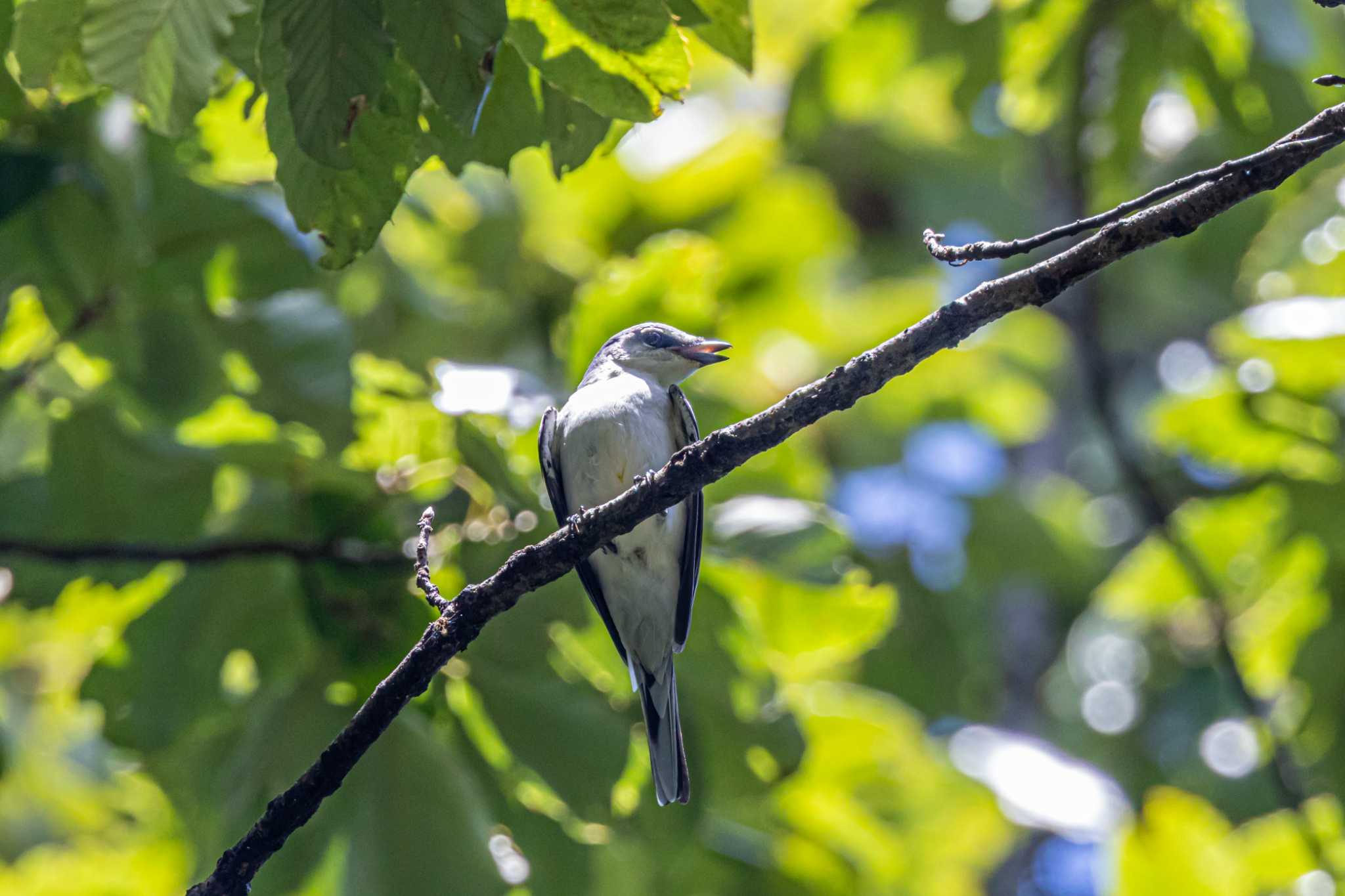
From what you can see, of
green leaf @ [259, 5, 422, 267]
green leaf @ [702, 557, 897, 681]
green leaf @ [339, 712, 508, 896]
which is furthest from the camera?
green leaf @ [702, 557, 897, 681]

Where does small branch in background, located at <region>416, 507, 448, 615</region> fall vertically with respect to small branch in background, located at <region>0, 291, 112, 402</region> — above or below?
below

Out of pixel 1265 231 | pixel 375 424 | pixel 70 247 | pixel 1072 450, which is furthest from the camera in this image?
pixel 1072 450

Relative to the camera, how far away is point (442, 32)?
6.90 feet

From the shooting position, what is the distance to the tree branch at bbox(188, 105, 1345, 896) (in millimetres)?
2078

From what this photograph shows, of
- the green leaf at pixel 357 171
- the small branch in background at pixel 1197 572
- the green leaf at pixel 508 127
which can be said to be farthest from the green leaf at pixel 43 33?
the small branch in background at pixel 1197 572

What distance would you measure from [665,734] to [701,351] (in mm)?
1347

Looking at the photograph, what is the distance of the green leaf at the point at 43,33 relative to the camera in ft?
7.88

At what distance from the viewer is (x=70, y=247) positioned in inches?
155

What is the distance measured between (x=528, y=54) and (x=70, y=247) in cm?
236

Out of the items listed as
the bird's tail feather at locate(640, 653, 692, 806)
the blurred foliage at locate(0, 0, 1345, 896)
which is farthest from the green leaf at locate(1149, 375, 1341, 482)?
the bird's tail feather at locate(640, 653, 692, 806)

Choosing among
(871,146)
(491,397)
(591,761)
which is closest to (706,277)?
(491,397)

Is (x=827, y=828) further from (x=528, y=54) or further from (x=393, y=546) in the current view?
(x=528, y=54)

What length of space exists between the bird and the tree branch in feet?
5.05

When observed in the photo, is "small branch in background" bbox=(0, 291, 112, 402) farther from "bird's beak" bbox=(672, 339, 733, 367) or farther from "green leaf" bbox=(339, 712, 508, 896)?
"bird's beak" bbox=(672, 339, 733, 367)
